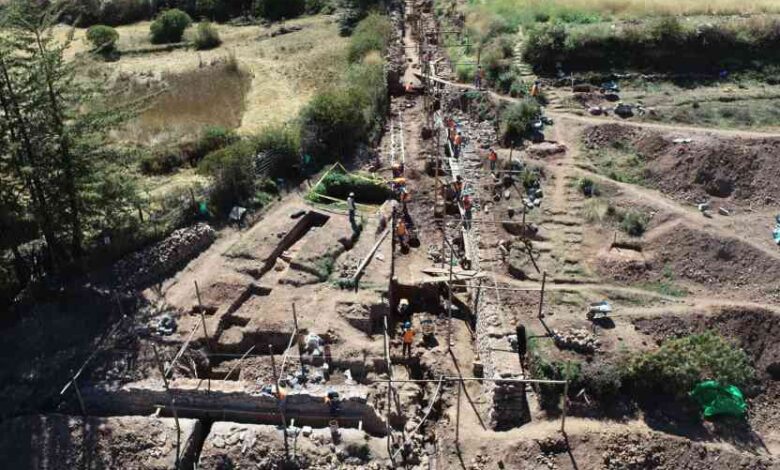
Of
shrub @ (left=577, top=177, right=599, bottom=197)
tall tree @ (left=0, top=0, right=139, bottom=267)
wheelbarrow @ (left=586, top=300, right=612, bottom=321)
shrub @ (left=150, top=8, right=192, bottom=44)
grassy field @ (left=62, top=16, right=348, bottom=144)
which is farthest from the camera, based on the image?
shrub @ (left=150, top=8, right=192, bottom=44)

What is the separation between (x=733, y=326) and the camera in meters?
22.0

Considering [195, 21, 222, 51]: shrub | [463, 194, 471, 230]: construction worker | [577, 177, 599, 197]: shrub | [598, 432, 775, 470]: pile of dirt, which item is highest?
[195, 21, 222, 51]: shrub

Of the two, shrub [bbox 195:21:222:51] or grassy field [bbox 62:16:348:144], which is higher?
shrub [bbox 195:21:222:51]

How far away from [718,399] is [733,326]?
3382 mm

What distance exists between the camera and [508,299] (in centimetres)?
2370

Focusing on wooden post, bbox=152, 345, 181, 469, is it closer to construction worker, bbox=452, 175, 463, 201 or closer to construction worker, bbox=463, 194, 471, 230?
construction worker, bbox=463, 194, 471, 230

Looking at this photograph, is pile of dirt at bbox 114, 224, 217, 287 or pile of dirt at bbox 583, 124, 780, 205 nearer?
pile of dirt at bbox 114, 224, 217, 287

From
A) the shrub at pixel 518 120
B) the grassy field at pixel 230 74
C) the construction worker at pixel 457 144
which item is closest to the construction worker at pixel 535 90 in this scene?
the shrub at pixel 518 120

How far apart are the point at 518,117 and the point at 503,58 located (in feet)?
21.1

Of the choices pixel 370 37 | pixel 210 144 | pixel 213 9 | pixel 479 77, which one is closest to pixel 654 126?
pixel 479 77

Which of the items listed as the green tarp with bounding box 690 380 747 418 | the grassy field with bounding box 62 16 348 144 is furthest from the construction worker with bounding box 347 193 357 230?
the green tarp with bounding box 690 380 747 418

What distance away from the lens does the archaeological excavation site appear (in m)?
19.7

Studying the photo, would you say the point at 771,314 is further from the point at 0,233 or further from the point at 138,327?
the point at 0,233

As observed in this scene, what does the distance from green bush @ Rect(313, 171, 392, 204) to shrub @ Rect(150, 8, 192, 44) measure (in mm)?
28985
